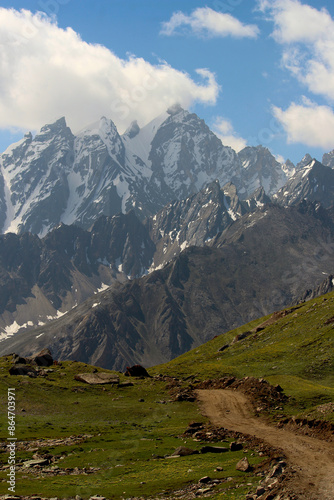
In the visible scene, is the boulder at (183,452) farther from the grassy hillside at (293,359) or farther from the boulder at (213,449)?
the grassy hillside at (293,359)


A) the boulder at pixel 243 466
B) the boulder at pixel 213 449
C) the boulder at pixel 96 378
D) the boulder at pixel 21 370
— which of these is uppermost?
the boulder at pixel 21 370

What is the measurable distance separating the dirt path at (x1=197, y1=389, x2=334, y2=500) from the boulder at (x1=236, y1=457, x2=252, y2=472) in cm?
304

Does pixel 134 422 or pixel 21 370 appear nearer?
pixel 134 422

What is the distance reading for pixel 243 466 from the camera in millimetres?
33406

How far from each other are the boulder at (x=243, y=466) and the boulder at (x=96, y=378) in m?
36.9

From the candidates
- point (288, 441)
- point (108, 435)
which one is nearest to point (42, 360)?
point (108, 435)

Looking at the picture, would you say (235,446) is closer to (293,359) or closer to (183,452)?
(183,452)

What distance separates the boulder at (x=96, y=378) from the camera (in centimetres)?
6781

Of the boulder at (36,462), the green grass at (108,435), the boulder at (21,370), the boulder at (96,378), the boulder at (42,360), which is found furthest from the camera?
the boulder at (42,360)

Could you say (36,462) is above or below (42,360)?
below

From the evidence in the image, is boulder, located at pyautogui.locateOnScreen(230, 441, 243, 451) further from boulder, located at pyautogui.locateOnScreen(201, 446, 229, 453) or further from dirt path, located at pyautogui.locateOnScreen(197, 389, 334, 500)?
dirt path, located at pyautogui.locateOnScreen(197, 389, 334, 500)

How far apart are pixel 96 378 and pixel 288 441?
3478 centimetres

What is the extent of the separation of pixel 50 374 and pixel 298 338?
4763cm

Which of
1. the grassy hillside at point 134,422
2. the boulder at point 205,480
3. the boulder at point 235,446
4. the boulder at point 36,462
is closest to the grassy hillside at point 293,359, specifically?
the grassy hillside at point 134,422
